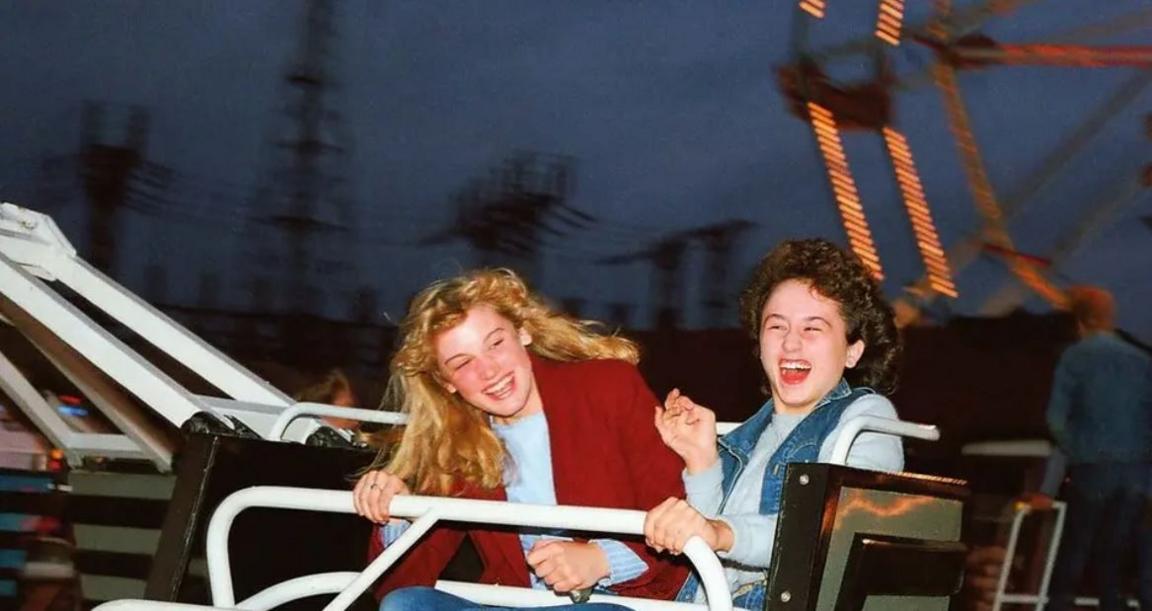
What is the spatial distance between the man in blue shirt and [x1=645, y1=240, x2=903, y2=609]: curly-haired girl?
2589 mm

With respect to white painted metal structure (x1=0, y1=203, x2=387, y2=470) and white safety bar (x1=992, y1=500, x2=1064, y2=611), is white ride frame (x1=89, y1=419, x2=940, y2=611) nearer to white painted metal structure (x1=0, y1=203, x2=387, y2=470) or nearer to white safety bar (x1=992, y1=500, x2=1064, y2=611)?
white painted metal structure (x1=0, y1=203, x2=387, y2=470)

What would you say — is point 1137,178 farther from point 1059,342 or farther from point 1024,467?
point 1024,467

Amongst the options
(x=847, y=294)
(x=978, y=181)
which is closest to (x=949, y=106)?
(x=978, y=181)

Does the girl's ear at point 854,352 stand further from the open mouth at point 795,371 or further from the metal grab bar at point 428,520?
the metal grab bar at point 428,520

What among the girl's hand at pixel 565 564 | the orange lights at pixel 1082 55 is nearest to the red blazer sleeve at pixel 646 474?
the girl's hand at pixel 565 564

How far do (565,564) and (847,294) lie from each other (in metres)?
0.63

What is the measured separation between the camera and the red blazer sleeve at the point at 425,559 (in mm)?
2387

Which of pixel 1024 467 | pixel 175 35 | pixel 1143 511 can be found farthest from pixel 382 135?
pixel 1143 511

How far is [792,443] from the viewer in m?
2.18

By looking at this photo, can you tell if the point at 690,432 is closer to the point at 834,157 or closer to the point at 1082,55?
the point at 834,157

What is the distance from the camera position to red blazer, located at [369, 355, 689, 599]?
7.55ft

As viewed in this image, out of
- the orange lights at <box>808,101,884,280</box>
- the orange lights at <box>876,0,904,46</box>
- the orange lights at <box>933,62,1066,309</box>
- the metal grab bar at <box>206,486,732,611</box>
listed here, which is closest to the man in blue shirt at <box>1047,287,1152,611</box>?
the metal grab bar at <box>206,486,732,611</box>

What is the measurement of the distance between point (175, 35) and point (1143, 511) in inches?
1771

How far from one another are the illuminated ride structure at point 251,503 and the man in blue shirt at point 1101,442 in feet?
9.07
